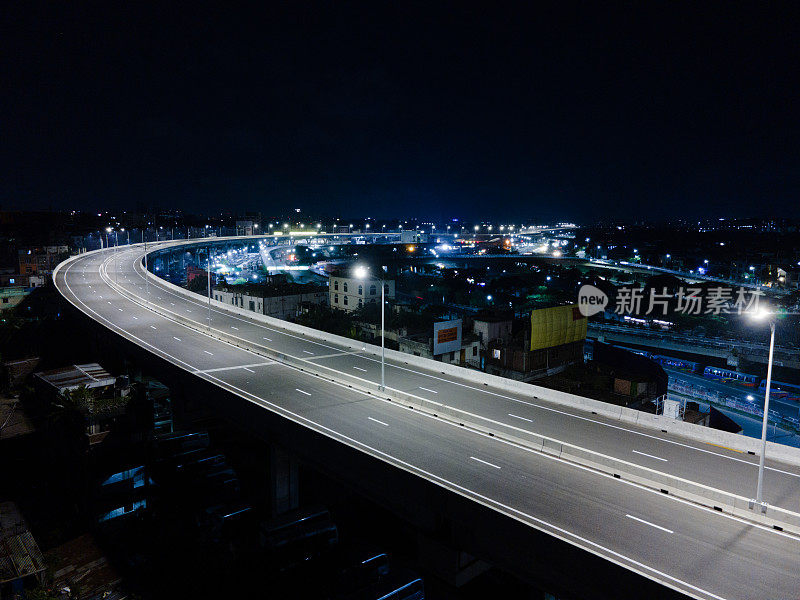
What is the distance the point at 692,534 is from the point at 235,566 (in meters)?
14.8

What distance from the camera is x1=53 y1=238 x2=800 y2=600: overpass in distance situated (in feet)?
31.7

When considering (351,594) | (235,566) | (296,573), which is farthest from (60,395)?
(351,594)

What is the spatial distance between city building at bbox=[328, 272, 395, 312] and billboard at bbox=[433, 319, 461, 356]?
20.9m

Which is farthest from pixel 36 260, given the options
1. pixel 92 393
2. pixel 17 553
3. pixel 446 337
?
pixel 17 553

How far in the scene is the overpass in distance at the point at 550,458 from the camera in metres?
9.67

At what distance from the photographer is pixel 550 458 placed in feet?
46.0

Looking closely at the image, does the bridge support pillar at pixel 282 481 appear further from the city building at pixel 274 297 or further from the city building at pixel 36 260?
the city building at pixel 36 260

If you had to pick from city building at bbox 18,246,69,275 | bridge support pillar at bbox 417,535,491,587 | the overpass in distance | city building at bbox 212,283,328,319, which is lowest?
bridge support pillar at bbox 417,535,491,587

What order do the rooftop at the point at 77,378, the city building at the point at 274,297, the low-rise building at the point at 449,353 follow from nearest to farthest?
the rooftop at the point at 77,378 < the low-rise building at the point at 449,353 < the city building at the point at 274,297

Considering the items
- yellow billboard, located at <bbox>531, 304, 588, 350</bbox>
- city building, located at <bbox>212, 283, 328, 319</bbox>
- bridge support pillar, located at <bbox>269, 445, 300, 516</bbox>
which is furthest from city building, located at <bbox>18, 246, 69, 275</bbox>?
yellow billboard, located at <bbox>531, 304, 588, 350</bbox>

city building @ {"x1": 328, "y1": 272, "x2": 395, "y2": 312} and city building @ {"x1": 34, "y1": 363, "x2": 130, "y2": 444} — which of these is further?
city building @ {"x1": 328, "y1": 272, "x2": 395, "y2": 312}

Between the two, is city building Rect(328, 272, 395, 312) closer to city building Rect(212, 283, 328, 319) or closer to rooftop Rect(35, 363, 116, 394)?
city building Rect(212, 283, 328, 319)

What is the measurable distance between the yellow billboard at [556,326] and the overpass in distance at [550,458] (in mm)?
11282

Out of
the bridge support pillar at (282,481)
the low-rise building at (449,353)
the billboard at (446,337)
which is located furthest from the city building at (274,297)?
the bridge support pillar at (282,481)
